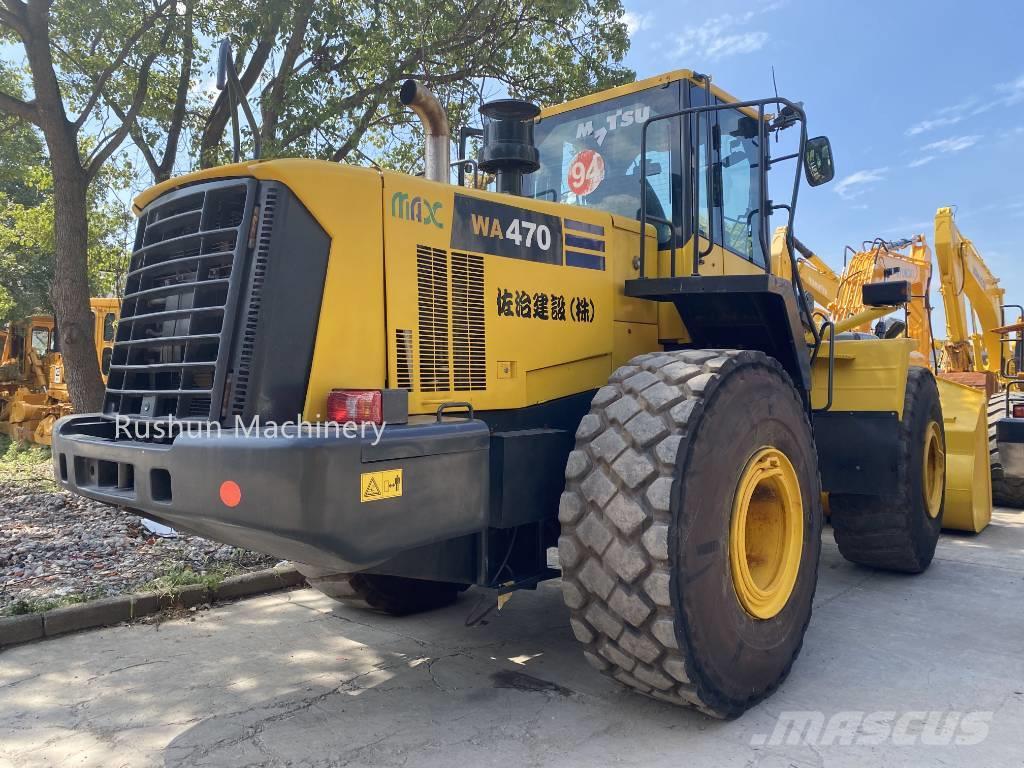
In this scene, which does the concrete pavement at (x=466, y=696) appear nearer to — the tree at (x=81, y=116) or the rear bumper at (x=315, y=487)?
the rear bumper at (x=315, y=487)

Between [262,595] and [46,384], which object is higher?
[46,384]

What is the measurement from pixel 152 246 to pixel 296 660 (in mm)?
2157

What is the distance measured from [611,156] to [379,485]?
8.87 feet

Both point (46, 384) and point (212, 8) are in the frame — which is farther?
point (46, 384)

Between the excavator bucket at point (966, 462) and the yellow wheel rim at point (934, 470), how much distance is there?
2.83ft

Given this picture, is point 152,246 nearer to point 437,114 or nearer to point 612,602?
point 437,114

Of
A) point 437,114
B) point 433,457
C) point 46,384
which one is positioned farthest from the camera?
point 46,384

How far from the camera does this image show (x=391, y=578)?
4430 mm

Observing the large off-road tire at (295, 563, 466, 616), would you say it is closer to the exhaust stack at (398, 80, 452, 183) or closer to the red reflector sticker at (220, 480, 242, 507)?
the red reflector sticker at (220, 480, 242, 507)

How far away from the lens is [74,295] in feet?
26.2

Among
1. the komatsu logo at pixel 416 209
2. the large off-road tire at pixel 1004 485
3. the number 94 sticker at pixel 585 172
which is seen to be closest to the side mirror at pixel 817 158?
the number 94 sticker at pixel 585 172

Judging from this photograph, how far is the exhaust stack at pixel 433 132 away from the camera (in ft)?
11.8

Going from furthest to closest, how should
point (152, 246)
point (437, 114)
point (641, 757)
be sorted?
point (437, 114) → point (152, 246) → point (641, 757)

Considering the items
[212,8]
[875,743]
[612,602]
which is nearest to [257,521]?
[612,602]
